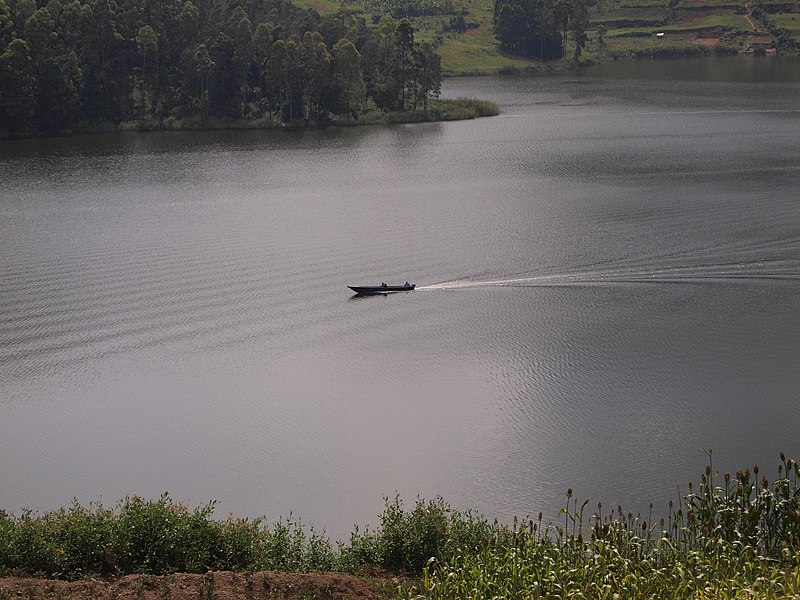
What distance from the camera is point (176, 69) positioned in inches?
3821

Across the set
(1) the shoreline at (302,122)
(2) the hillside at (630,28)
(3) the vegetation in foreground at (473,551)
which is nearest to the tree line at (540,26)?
(2) the hillside at (630,28)

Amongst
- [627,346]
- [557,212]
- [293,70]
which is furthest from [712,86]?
[627,346]

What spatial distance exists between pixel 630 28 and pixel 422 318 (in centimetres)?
12712

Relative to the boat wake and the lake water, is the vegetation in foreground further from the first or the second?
the boat wake

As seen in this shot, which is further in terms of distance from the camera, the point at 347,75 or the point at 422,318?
the point at 347,75

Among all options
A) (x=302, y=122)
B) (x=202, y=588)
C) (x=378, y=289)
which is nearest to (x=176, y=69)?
(x=302, y=122)

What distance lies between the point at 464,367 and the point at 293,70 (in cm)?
6331

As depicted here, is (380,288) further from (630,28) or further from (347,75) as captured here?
(630,28)

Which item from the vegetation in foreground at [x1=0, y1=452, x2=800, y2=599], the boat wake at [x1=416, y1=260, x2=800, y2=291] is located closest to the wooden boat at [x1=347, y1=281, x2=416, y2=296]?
the boat wake at [x1=416, y1=260, x2=800, y2=291]

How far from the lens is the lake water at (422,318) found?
2912cm

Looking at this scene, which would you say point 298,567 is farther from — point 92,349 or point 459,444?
point 92,349

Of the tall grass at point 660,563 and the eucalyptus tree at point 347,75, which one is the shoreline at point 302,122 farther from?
the tall grass at point 660,563

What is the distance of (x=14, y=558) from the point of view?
20609 mm

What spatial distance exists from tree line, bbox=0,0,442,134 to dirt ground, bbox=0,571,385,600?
74445 mm
